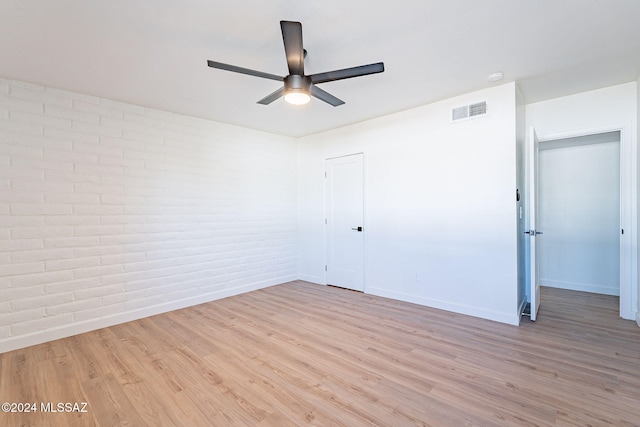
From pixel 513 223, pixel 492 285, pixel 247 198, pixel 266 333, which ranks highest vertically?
pixel 247 198

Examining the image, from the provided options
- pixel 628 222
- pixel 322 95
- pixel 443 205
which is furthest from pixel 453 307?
pixel 322 95

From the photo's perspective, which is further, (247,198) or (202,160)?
(247,198)

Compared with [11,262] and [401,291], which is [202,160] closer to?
[11,262]

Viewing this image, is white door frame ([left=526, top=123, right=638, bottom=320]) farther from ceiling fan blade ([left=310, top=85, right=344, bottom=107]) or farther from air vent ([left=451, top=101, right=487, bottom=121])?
ceiling fan blade ([left=310, top=85, right=344, bottom=107])

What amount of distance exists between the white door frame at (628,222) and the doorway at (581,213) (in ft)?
2.90

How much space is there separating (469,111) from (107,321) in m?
5.04

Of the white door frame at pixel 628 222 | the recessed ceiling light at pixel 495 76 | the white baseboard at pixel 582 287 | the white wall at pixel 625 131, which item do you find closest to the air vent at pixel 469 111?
the recessed ceiling light at pixel 495 76

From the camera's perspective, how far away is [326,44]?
240 centimetres

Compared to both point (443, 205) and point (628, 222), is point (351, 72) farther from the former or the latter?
point (628, 222)

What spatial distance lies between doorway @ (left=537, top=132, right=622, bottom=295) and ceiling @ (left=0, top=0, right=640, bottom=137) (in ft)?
5.02

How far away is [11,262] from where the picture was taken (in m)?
2.90

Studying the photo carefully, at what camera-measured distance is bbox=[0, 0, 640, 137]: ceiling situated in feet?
6.55

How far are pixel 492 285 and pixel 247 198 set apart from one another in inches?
148

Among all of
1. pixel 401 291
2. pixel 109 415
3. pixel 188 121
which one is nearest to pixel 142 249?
pixel 188 121
